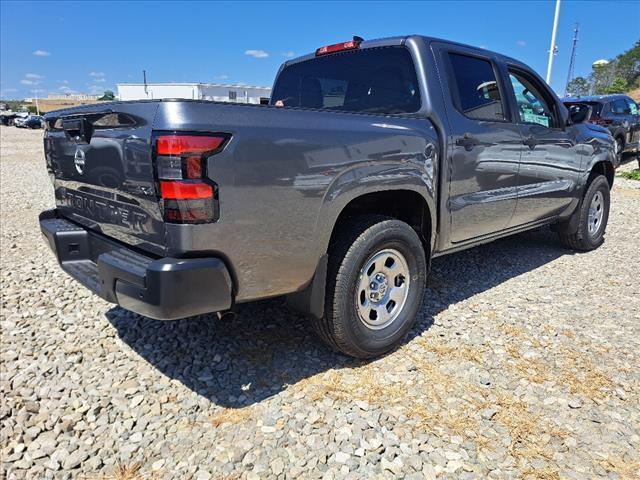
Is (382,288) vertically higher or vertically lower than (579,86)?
lower

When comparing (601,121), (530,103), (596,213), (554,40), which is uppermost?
(554,40)

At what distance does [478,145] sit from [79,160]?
8.53 feet

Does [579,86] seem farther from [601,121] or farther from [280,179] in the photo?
[280,179]

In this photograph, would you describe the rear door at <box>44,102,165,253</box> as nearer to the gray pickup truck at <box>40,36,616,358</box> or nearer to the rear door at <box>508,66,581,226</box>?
the gray pickup truck at <box>40,36,616,358</box>

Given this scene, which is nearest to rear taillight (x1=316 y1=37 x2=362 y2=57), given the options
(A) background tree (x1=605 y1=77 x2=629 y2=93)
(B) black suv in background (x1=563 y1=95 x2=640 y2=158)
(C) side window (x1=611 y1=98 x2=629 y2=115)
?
(B) black suv in background (x1=563 y1=95 x2=640 y2=158)

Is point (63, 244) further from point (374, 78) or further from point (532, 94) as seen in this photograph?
point (532, 94)

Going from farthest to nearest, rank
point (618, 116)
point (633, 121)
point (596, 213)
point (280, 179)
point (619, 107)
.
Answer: point (633, 121) → point (619, 107) → point (618, 116) → point (596, 213) → point (280, 179)

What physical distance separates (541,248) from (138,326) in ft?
14.9

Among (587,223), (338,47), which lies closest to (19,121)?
(338,47)

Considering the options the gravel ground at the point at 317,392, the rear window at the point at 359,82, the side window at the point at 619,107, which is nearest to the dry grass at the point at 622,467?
the gravel ground at the point at 317,392

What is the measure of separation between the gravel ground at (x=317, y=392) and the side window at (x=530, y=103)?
1538 mm

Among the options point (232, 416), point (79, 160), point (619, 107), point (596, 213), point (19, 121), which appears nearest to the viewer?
point (232, 416)

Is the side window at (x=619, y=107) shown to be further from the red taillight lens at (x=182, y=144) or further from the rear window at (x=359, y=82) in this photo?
the red taillight lens at (x=182, y=144)

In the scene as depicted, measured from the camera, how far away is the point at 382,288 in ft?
9.65
